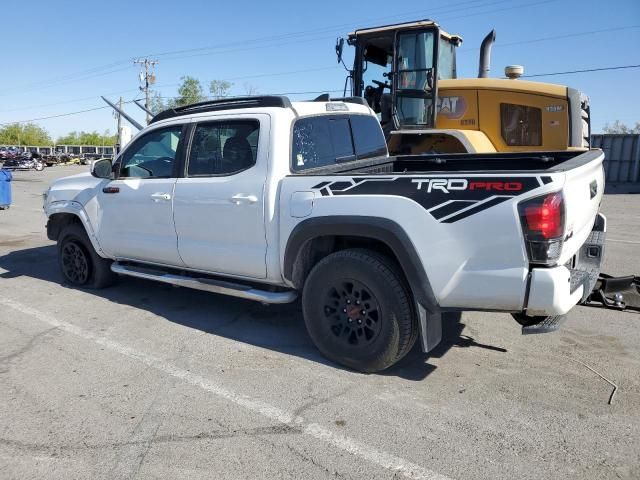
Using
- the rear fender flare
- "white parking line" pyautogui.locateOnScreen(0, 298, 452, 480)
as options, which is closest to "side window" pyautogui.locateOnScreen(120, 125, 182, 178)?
"white parking line" pyautogui.locateOnScreen(0, 298, 452, 480)

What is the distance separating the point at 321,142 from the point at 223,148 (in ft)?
2.87

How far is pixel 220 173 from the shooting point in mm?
4621

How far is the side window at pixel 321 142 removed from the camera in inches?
173

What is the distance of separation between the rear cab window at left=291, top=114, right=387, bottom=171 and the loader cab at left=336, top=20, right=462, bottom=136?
322 centimetres

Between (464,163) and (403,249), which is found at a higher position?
(464,163)

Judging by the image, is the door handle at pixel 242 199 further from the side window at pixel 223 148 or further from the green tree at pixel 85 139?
the green tree at pixel 85 139

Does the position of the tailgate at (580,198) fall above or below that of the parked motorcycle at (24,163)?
below

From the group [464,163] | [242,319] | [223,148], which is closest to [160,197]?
[223,148]

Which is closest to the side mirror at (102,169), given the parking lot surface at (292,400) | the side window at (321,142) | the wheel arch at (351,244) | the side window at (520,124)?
the parking lot surface at (292,400)

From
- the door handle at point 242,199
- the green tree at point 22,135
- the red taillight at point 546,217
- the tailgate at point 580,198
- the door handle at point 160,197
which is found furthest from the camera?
the green tree at point 22,135

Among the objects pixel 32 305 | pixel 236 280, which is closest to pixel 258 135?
pixel 236 280

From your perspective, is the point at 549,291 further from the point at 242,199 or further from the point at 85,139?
the point at 85,139

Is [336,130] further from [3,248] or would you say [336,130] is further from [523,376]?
[3,248]

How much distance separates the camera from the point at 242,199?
435 cm
